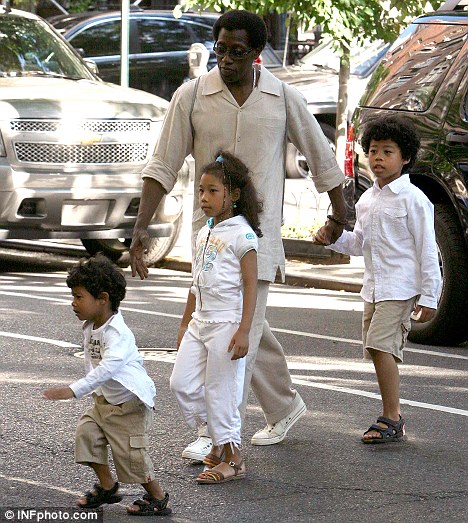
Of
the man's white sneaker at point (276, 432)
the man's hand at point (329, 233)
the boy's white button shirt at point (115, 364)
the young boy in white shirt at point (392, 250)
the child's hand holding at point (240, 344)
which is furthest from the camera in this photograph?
the young boy in white shirt at point (392, 250)

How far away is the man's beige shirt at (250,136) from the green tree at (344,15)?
7.26 metres

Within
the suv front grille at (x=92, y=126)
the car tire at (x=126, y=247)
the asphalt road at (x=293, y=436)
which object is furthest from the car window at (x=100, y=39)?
the asphalt road at (x=293, y=436)

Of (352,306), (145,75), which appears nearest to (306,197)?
(145,75)

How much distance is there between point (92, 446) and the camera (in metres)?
5.02

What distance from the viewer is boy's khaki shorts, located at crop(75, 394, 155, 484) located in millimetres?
5023

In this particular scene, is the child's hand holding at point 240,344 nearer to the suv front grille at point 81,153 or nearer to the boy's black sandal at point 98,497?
the boy's black sandal at point 98,497

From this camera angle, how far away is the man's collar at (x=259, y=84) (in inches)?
232

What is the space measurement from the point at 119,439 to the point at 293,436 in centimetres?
160

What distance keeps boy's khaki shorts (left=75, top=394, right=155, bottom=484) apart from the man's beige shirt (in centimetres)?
105

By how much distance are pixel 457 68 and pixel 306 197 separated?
25.6ft

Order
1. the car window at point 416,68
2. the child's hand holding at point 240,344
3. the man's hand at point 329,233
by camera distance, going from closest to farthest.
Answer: the child's hand holding at point 240,344 → the man's hand at point 329,233 → the car window at point 416,68

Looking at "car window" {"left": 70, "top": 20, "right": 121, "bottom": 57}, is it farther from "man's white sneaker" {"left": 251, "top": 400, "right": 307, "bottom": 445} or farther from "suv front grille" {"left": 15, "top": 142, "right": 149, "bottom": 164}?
"man's white sneaker" {"left": 251, "top": 400, "right": 307, "bottom": 445}

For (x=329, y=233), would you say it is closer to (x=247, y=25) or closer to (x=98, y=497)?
(x=247, y=25)

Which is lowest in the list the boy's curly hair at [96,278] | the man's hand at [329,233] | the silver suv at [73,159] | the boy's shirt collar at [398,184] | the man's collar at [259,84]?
the silver suv at [73,159]
